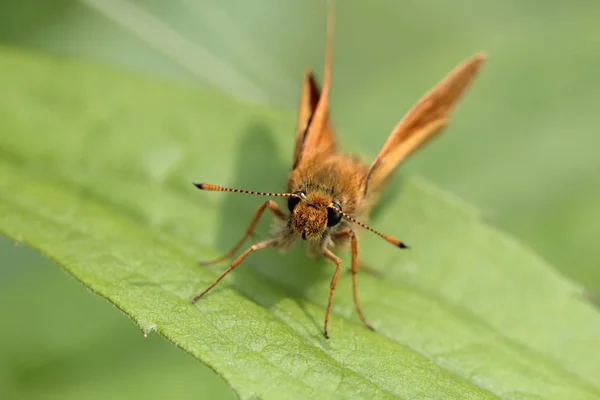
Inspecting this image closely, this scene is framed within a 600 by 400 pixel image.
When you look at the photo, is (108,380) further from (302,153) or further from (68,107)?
(302,153)

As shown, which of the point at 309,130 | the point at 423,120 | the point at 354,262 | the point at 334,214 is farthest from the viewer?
the point at 423,120

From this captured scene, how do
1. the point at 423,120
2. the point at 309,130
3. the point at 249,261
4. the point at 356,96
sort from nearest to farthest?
the point at 249,261, the point at 309,130, the point at 423,120, the point at 356,96

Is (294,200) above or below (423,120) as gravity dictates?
below

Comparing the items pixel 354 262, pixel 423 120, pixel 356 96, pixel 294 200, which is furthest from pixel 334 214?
pixel 356 96

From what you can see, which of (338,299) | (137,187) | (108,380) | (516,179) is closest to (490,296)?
(338,299)

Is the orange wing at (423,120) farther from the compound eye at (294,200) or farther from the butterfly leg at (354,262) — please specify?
the compound eye at (294,200)

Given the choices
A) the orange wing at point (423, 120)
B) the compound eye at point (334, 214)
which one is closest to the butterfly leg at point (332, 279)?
the compound eye at point (334, 214)

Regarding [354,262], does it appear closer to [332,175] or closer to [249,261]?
[332,175]

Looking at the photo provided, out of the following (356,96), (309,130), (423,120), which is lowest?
(356,96)
